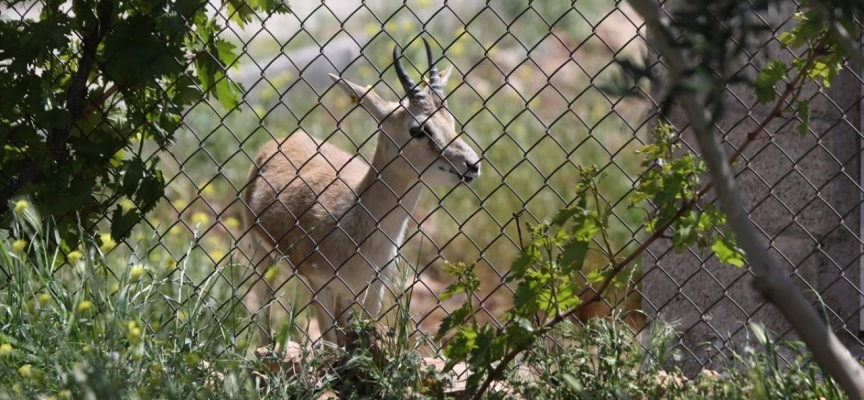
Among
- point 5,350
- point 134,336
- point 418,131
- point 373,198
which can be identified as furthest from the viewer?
point 373,198

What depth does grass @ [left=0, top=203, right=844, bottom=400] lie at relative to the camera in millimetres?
2758

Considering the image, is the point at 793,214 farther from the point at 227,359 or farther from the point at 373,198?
the point at 227,359

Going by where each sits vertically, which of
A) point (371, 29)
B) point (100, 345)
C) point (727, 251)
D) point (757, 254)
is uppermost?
point (371, 29)

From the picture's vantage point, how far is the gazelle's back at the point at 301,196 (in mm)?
5168

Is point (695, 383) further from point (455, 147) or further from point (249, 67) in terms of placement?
point (249, 67)

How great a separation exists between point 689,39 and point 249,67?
7.54 metres

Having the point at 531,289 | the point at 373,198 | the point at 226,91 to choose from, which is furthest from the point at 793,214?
the point at 226,91

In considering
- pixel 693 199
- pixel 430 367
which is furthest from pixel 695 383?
pixel 430 367

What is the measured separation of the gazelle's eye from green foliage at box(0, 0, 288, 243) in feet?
4.49

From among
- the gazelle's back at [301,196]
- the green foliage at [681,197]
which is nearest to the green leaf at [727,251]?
the green foliage at [681,197]

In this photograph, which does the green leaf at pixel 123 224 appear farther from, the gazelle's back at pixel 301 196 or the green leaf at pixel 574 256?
the green leaf at pixel 574 256

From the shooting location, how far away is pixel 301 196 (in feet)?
17.9

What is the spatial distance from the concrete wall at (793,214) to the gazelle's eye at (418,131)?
117cm

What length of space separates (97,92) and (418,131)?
1.61 m
